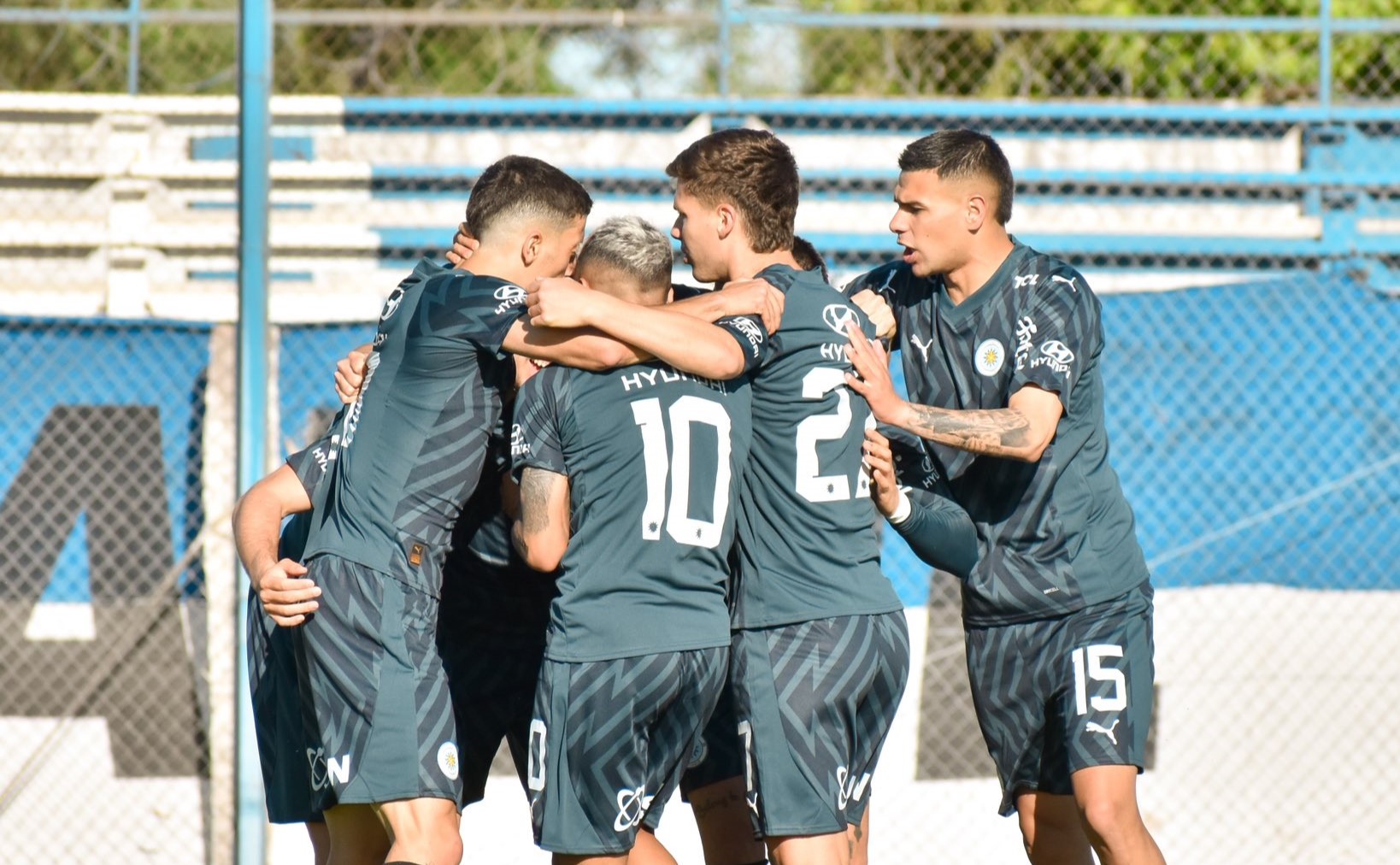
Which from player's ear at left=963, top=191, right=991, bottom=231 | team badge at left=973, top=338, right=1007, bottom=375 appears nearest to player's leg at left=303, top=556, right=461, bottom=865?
team badge at left=973, top=338, right=1007, bottom=375

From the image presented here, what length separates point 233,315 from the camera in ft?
23.9

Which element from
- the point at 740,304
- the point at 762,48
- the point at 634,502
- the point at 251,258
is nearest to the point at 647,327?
the point at 740,304

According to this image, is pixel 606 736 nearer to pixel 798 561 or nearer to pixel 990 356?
pixel 798 561

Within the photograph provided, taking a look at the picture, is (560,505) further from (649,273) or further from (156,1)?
(156,1)

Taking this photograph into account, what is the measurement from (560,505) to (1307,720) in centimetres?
474

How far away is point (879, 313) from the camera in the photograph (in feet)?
14.0

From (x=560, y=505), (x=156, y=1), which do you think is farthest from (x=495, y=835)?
(x=156, y=1)

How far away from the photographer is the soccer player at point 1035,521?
391 cm

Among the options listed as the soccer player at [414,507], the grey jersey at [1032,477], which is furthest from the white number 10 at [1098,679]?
the soccer player at [414,507]

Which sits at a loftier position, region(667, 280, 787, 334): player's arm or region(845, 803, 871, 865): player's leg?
region(667, 280, 787, 334): player's arm

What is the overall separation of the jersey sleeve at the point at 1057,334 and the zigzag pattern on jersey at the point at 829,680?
0.83 m

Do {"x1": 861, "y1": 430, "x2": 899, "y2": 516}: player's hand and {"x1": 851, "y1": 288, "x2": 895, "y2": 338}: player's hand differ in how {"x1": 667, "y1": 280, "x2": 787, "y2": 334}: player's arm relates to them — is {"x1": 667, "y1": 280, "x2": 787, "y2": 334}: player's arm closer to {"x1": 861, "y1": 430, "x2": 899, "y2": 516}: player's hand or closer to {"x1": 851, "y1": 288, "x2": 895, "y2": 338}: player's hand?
{"x1": 861, "y1": 430, "x2": 899, "y2": 516}: player's hand

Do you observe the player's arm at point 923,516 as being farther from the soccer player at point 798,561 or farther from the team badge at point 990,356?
the team badge at point 990,356

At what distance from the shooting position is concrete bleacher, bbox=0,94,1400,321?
791cm
